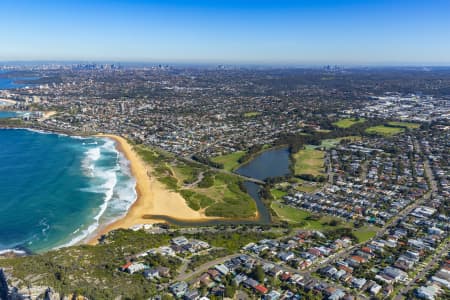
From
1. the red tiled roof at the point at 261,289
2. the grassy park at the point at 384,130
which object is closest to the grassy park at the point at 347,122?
the grassy park at the point at 384,130

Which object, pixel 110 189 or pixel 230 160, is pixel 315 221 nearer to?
pixel 230 160

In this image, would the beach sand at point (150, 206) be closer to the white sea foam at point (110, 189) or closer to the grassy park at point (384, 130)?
the white sea foam at point (110, 189)

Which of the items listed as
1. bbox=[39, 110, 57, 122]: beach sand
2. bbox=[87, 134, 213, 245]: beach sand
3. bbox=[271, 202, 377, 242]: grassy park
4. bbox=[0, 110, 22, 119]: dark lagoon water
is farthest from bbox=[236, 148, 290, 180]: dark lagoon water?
bbox=[0, 110, 22, 119]: dark lagoon water

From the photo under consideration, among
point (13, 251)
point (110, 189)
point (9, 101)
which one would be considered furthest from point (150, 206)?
point (9, 101)

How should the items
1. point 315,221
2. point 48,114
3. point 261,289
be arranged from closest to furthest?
point 261,289
point 315,221
point 48,114

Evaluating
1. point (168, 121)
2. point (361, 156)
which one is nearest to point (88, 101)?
point (168, 121)

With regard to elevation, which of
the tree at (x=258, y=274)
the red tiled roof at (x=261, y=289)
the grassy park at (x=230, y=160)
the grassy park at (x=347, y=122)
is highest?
the grassy park at (x=347, y=122)

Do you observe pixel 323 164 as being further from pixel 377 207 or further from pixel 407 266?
pixel 407 266
